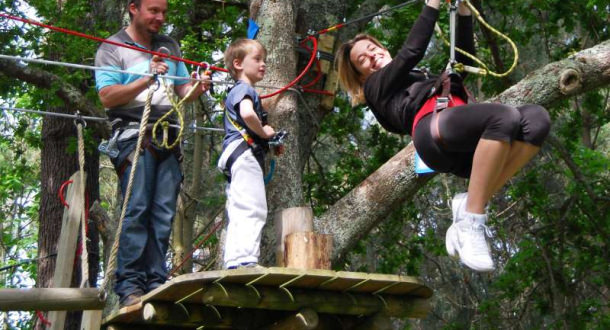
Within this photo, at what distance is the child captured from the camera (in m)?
4.37

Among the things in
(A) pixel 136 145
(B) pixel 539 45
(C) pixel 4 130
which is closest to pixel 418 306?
(A) pixel 136 145

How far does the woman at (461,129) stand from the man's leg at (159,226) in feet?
3.59

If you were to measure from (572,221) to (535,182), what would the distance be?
0.51 metres

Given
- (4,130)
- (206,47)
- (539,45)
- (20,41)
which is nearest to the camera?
(206,47)

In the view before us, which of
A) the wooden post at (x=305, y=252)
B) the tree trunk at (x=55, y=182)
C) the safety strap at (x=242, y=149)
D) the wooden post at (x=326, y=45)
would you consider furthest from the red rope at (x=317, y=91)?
the tree trunk at (x=55, y=182)

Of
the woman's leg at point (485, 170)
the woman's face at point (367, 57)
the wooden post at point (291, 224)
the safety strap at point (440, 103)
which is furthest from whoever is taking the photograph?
the woman's face at point (367, 57)

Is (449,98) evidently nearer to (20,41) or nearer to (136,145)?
(136,145)

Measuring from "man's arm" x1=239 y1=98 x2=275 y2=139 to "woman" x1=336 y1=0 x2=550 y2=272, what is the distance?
548 millimetres

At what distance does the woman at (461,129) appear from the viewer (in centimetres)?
397

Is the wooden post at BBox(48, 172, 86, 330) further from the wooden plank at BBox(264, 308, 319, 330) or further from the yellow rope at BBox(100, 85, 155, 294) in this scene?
the wooden plank at BBox(264, 308, 319, 330)

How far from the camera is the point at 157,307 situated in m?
4.14

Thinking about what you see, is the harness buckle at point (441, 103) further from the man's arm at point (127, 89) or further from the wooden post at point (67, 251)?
the wooden post at point (67, 251)

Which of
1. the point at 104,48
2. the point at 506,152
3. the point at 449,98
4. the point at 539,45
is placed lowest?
the point at 506,152

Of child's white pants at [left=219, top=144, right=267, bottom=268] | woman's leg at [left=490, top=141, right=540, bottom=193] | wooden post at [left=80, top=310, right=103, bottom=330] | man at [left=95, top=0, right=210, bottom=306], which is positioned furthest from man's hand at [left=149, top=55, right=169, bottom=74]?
woman's leg at [left=490, top=141, right=540, bottom=193]
